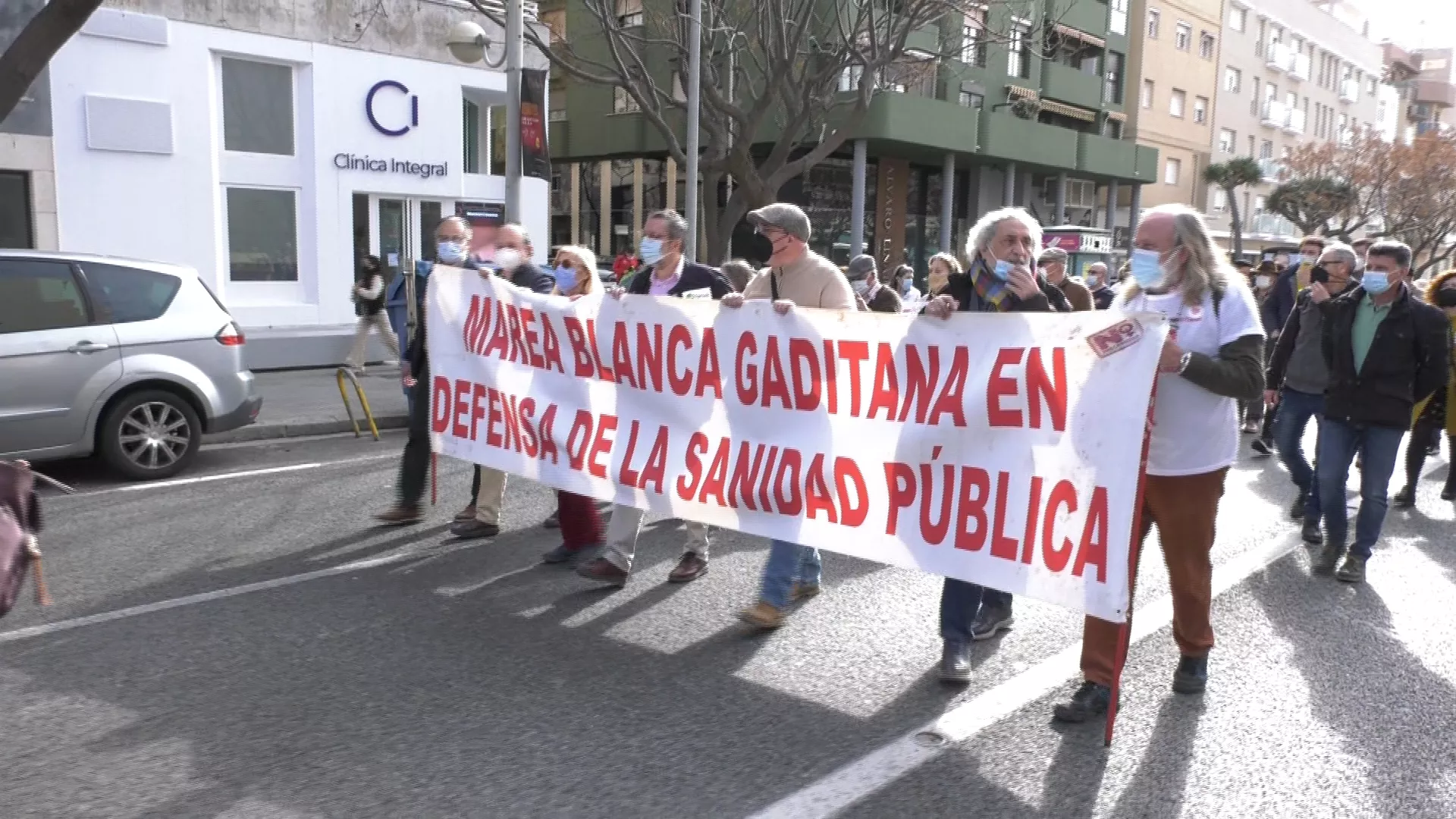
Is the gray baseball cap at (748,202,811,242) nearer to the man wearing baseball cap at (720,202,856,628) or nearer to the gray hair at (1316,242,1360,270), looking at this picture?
the man wearing baseball cap at (720,202,856,628)

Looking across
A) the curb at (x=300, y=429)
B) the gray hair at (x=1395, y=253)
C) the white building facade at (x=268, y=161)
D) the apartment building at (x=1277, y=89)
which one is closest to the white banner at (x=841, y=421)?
the gray hair at (x=1395, y=253)

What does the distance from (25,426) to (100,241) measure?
941 centimetres

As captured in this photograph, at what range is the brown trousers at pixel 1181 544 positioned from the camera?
12.9ft

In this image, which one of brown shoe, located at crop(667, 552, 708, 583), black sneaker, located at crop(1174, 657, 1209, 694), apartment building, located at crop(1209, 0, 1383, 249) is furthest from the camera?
apartment building, located at crop(1209, 0, 1383, 249)

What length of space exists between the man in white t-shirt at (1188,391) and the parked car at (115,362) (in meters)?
6.69

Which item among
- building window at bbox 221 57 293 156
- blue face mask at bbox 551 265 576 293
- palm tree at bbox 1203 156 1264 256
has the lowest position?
blue face mask at bbox 551 265 576 293

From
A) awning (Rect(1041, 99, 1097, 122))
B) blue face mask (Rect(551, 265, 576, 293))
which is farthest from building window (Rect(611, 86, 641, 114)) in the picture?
blue face mask (Rect(551, 265, 576, 293))

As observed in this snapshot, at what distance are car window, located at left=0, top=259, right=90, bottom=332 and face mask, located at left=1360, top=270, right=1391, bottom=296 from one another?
8044 millimetres

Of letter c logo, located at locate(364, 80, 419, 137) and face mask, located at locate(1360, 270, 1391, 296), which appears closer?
face mask, located at locate(1360, 270, 1391, 296)

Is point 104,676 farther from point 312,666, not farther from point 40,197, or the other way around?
point 40,197

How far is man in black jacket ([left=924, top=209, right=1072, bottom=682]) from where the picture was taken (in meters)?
4.10

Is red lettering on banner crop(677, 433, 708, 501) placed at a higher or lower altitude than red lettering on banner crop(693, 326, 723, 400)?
lower

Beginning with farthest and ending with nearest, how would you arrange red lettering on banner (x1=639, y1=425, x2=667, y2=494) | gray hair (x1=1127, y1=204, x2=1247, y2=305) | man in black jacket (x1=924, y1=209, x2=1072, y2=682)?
1. red lettering on banner (x1=639, y1=425, x2=667, y2=494)
2. man in black jacket (x1=924, y1=209, x2=1072, y2=682)
3. gray hair (x1=1127, y1=204, x2=1247, y2=305)

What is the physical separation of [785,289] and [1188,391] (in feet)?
5.96
